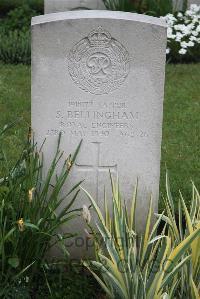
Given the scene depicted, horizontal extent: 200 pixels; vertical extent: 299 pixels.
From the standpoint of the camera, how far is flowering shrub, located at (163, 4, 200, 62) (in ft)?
27.4

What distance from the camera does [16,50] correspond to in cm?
848

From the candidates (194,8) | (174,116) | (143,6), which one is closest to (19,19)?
(143,6)

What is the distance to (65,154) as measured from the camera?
407 centimetres

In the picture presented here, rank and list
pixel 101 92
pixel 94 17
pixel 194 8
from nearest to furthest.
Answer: pixel 94 17
pixel 101 92
pixel 194 8

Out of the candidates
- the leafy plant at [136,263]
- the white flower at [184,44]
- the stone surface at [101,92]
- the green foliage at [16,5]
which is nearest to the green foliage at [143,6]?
the white flower at [184,44]

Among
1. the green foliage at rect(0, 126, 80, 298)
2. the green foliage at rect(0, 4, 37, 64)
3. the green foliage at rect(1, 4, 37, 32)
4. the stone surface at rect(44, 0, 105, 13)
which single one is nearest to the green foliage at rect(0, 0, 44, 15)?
the green foliage at rect(1, 4, 37, 32)

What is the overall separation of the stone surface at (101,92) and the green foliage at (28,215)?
13 cm

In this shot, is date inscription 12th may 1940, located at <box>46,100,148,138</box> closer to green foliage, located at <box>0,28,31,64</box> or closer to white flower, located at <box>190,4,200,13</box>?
green foliage, located at <box>0,28,31,64</box>

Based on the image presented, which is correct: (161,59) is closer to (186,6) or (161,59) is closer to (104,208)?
(104,208)

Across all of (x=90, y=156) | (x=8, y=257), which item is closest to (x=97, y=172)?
(x=90, y=156)

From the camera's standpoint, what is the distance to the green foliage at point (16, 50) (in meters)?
8.45

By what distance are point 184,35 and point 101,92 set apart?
459cm

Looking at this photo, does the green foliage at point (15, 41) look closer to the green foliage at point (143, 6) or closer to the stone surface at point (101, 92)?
the green foliage at point (143, 6)

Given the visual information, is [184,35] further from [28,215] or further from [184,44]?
[28,215]
